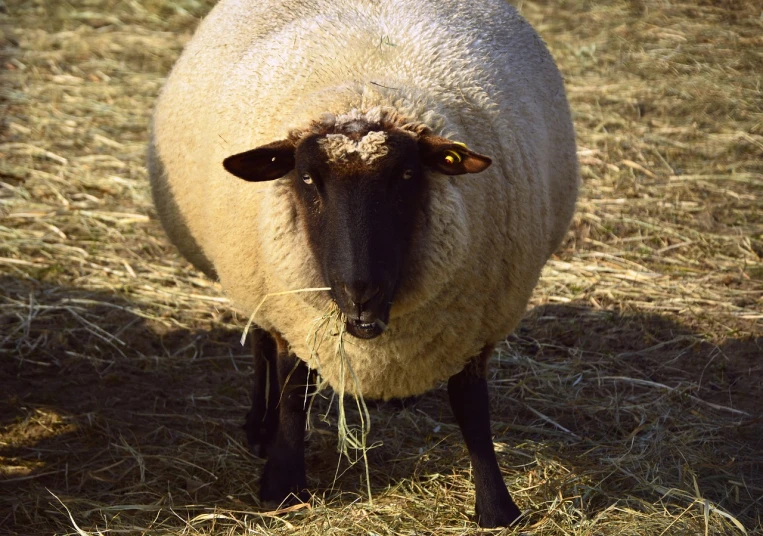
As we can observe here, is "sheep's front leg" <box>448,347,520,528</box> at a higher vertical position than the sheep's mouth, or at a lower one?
lower

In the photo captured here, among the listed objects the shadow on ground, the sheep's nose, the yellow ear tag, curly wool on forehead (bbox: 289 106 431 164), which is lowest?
the shadow on ground

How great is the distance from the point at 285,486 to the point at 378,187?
1433 mm

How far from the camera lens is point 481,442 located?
3498 millimetres

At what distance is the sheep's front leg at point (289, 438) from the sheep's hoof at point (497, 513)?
73 centimetres

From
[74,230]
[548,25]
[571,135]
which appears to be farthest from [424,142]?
[548,25]

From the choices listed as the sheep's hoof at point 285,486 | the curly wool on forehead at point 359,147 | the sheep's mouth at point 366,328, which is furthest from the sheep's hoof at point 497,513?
the curly wool on forehead at point 359,147

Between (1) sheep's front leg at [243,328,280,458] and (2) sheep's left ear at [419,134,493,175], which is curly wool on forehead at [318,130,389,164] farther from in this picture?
(1) sheep's front leg at [243,328,280,458]

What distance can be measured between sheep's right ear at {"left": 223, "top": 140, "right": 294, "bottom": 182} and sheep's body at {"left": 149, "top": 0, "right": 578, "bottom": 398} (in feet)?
0.24

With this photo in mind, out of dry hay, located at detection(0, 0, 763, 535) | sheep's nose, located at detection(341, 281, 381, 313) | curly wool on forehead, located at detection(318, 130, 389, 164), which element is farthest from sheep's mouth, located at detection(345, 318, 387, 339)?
dry hay, located at detection(0, 0, 763, 535)

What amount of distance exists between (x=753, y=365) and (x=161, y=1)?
7.99m

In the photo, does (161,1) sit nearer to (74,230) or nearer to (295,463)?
(74,230)

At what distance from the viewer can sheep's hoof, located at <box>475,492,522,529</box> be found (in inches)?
134

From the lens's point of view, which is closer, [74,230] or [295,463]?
[295,463]

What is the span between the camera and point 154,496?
11.9ft
